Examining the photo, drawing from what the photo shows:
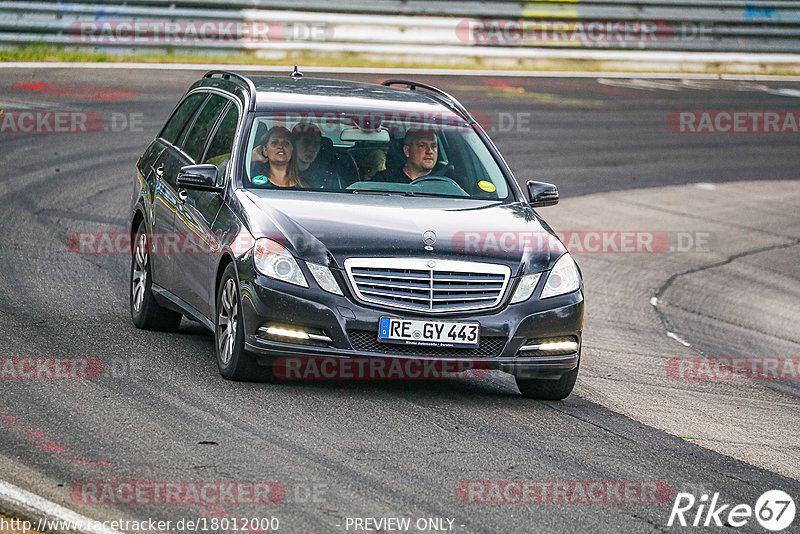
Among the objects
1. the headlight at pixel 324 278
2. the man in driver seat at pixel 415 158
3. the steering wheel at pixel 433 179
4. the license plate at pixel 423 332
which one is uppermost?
the man in driver seat at pixel 415 158

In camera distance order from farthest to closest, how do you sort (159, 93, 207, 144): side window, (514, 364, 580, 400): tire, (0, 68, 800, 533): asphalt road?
(159, 93, 207, 144): side window → (514, 364, 580, 400): tire → (0, 68, 800, 533): asphalt road

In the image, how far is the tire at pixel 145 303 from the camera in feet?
31.8

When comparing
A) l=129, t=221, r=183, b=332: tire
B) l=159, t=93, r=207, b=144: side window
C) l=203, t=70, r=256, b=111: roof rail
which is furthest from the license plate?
l=159, t=93, r=207, b=144: side window

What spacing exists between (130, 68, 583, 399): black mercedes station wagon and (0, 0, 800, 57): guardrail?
601 inches

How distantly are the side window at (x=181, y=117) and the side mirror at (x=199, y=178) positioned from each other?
1.67 m

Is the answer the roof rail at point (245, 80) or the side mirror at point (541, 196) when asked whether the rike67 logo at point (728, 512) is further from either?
the roof rail at point (245, 80)

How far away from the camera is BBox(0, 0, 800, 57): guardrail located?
24547mm

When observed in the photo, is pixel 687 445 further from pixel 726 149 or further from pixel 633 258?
pixel 726 149

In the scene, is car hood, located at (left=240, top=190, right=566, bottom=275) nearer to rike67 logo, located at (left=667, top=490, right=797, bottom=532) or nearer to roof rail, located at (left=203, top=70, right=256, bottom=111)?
roof rail, located at (left=203, top=70, right=256, bottom=111)

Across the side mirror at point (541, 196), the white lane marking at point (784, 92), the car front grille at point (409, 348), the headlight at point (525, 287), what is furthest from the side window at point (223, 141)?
the white lane marking at point (784, 92)

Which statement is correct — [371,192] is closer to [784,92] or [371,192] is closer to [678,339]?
[678,339]

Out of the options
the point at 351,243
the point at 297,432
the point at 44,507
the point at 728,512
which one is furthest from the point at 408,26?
the point at 44,507

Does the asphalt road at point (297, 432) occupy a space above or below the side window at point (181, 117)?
below

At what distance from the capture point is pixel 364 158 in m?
9.04
